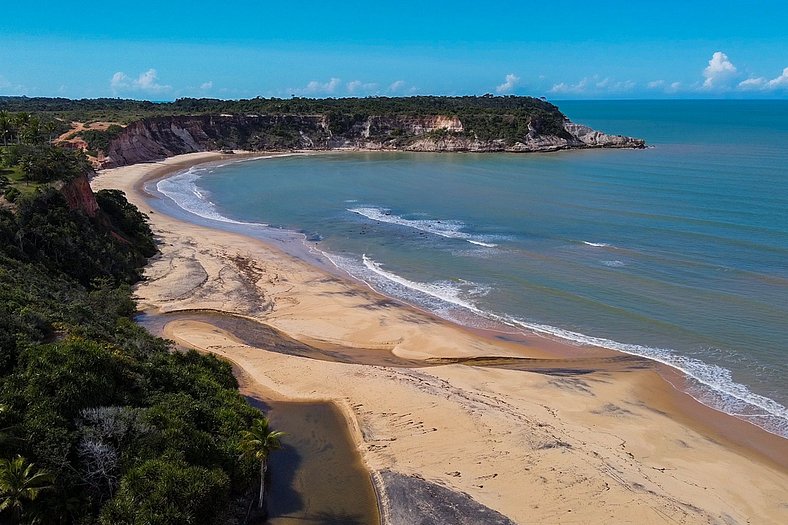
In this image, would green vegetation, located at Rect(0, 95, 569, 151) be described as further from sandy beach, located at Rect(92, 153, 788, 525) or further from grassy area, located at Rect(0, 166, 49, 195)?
sandy beach, located at Rect(92, 153, 788, 525)

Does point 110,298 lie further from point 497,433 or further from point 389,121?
point 389,121

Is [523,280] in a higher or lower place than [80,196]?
lower

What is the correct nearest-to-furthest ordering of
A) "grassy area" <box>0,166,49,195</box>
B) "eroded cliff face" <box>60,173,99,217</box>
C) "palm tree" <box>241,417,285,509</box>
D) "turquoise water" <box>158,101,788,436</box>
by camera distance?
1. "palm tree" <box>241,417,285,509</box>
2. "turquoise water" <box>158,101,788,436</box>
3. "grassy area" <box>0,166,49,195</box>
4. "eroded cliff face" <box>60,173,99,217</box>

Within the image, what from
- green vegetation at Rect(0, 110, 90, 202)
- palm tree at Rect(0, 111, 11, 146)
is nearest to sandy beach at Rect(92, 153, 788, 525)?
green vegetation at Rect(0, 110, 90, 202)

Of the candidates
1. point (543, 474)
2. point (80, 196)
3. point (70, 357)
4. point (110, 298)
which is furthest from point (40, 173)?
point (543, 474)

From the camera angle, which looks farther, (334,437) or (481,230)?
(481,230)

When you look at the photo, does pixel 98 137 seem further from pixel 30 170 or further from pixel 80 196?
pixel 80 196
